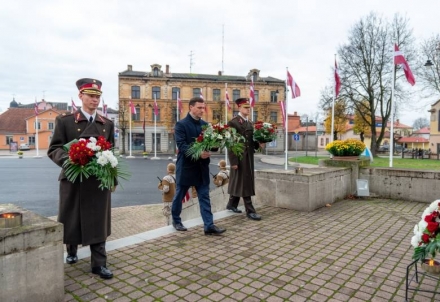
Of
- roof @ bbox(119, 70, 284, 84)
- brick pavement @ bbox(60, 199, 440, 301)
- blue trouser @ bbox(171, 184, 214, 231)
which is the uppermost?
roof @ bbox(119, 70, 284, 84)

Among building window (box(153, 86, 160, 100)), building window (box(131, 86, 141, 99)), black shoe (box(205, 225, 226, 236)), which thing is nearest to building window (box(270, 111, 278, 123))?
building window (box(153, 86, 160, 100))

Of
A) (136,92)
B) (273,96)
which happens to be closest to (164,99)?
(136,92)

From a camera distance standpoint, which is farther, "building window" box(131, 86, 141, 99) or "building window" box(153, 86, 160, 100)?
"building window" box(153, 86, 160, 100)

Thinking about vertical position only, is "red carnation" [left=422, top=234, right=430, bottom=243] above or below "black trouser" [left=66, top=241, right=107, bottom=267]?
above

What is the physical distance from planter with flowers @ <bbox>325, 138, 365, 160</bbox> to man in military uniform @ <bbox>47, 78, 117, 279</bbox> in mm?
6774

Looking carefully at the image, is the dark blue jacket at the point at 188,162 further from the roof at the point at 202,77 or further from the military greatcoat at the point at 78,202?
the roof at the point at 202,77

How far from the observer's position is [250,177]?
6.09 m

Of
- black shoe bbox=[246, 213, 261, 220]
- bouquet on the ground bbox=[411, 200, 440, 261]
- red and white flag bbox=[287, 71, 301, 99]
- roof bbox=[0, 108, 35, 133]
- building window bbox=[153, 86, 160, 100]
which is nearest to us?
bouquet on the ground bbox=[411, 200, 440, 261]

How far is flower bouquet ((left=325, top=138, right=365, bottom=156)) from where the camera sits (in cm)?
868

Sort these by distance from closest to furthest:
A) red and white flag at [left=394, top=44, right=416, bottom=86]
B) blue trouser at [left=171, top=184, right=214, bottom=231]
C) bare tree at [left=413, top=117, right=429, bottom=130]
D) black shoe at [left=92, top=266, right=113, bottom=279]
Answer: black shoe at [left=92, top=266, right=113, bottom=279]
blue trouser at [left=171, top=184, right=214, bottom=231]
red and white flag at [left=394, top=44, right=416, bottom=86]
bare tree at [left=413, top=117, right=429, bottom=130]

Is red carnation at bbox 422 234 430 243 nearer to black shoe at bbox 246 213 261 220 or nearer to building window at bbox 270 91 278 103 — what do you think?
black shoe at bbox 246 213 261 220

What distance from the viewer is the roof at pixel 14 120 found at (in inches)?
2739

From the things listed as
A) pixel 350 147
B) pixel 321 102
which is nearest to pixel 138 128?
pixel 321 102

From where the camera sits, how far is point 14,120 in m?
71.5
